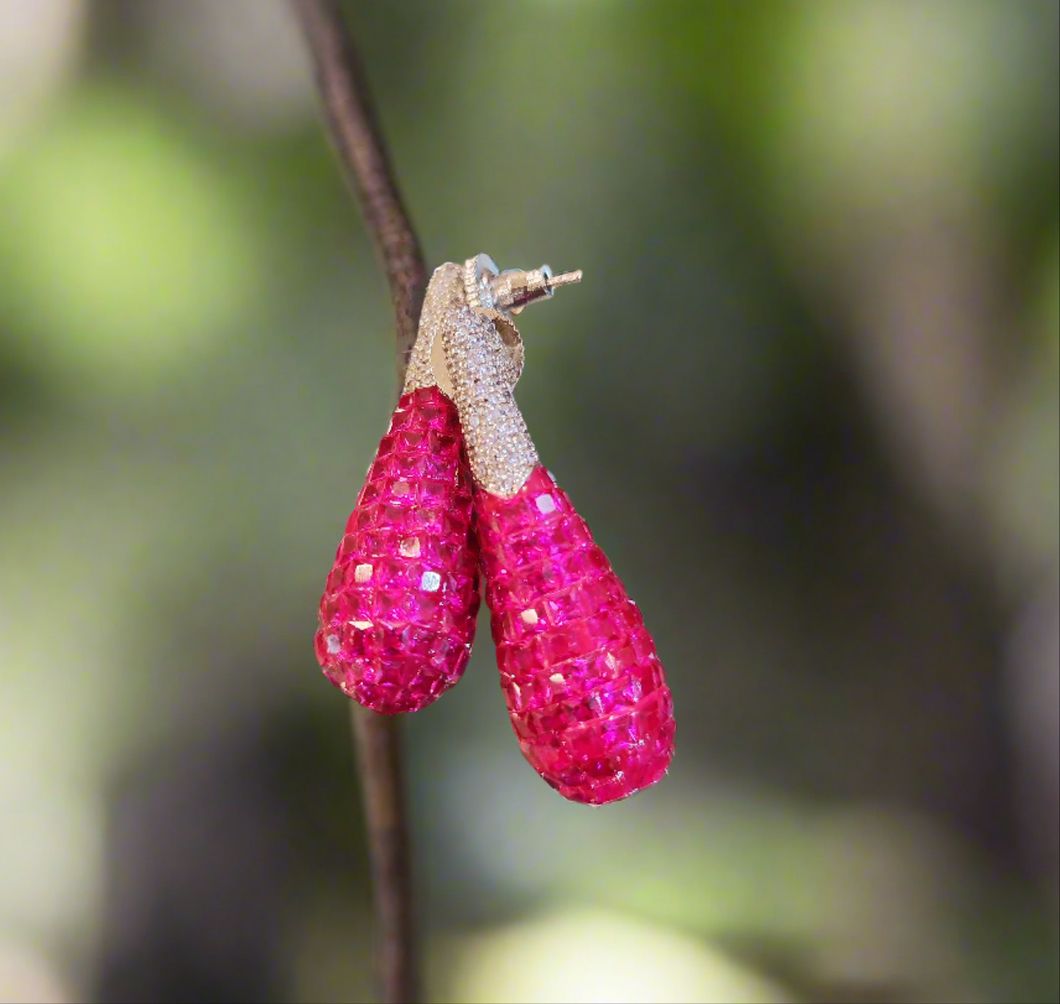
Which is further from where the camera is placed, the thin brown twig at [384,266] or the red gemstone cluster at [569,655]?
the thin brown twig at [384,266]

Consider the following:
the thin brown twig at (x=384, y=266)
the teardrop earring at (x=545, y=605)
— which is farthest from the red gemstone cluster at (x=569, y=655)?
the thin brown twig at (x=384, y=266)

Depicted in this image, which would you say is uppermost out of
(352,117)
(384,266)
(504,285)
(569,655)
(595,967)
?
(352,117)

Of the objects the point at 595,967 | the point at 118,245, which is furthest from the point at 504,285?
the point at 595,967

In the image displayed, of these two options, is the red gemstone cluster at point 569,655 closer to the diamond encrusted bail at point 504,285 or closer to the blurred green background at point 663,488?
the diamond encrusted bail at point 504,285

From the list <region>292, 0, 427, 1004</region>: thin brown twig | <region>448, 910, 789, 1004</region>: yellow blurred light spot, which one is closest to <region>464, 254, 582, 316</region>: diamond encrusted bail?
<region>292, 0, 427, 1004</region>: thin brown twig

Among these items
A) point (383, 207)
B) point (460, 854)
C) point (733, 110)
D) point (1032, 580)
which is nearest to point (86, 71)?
point (383, 207)

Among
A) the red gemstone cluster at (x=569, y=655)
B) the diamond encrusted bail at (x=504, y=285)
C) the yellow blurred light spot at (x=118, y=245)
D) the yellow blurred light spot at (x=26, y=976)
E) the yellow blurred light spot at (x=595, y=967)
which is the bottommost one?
the yellow blurred light spot at (x=595, y=967)

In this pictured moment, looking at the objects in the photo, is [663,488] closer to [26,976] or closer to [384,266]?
[384,266]
